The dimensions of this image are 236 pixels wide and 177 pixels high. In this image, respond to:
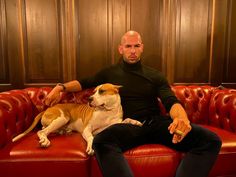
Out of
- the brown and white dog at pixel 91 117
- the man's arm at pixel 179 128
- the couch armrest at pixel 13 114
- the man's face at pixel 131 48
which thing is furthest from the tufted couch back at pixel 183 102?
the man's arm at pixel 179 128

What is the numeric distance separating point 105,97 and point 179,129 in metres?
0.63

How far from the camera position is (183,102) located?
87.7 inches

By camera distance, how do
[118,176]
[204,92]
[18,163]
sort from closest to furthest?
[118,176] → [18,163] → [204,92]

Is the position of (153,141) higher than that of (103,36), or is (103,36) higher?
(103,36)

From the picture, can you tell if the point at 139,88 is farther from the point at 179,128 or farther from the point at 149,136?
the point at 179,128

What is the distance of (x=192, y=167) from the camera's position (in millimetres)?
1373

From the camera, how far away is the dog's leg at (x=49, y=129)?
62.2 inches

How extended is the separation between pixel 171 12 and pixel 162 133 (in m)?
1.47

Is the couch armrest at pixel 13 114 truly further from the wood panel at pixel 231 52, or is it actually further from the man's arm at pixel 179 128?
the wood panel at pixel 231 52

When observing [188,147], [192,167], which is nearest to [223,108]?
[188,147]

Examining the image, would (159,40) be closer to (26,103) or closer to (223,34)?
(223,34)

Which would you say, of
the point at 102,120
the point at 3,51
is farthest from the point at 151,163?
the point at 3,51

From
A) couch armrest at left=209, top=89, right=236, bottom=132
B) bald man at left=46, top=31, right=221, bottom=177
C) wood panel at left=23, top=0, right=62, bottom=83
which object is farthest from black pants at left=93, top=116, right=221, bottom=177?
wood panel at left=23, top=0, right=62, bottom=83

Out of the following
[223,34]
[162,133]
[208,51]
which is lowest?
[162,133]
